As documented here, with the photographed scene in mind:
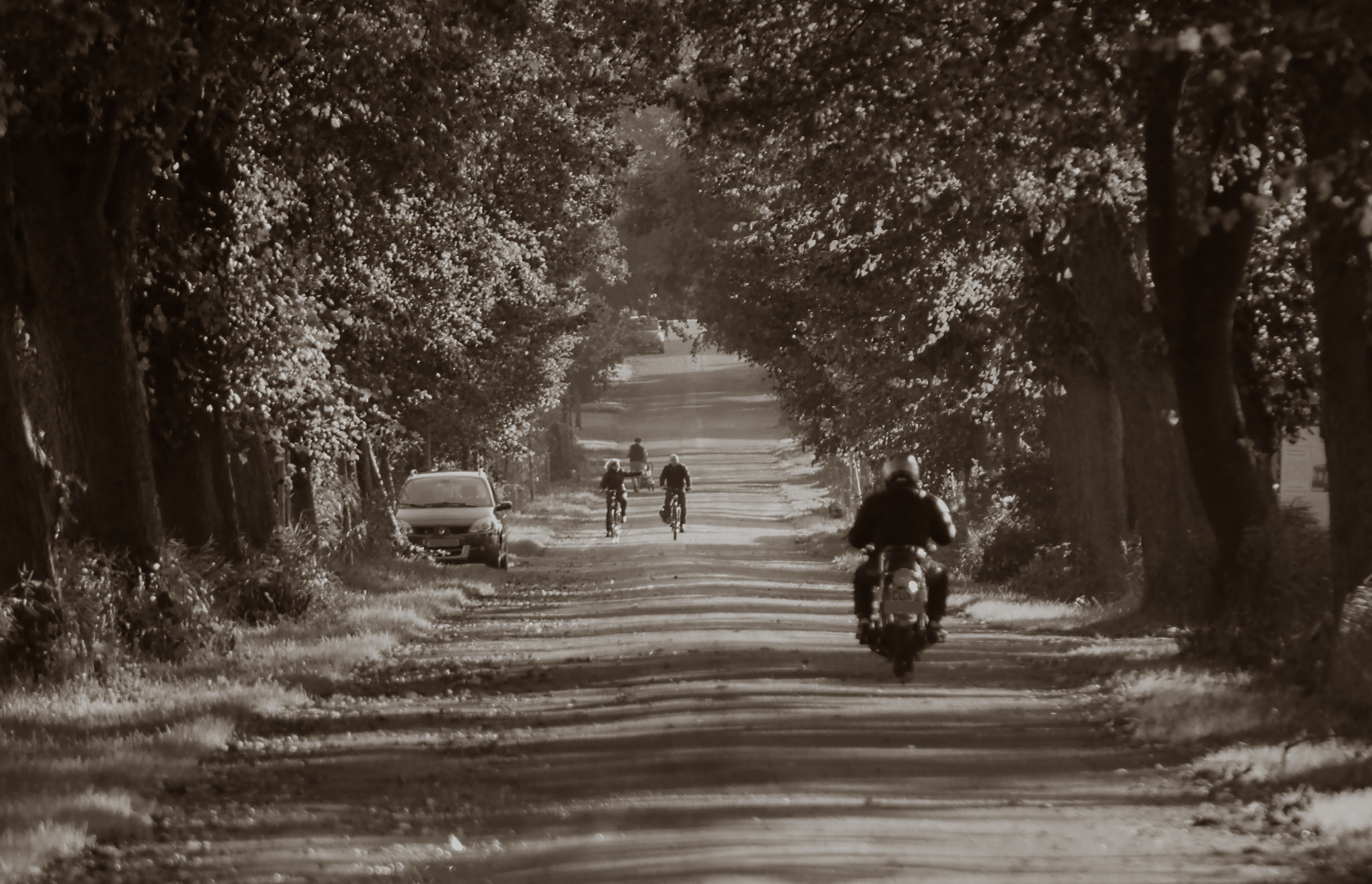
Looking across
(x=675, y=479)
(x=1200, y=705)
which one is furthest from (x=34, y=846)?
(x=675, y=479)

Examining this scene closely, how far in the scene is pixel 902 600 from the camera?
14656 millimetres

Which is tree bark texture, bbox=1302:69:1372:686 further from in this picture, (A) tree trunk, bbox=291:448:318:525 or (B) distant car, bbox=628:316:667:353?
(B) distant car, bbox=628:316:667:353

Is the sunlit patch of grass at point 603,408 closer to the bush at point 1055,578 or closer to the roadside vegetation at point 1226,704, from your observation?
the bush at point 1055,578

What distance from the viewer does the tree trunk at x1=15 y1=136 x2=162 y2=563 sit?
57.0 feet

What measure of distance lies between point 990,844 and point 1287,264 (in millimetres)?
13219

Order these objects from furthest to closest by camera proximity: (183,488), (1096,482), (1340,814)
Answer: (1096,482), (183,488), (1340,814)

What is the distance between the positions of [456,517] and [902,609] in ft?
68.0

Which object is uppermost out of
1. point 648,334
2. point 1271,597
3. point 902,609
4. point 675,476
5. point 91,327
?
point 648,334

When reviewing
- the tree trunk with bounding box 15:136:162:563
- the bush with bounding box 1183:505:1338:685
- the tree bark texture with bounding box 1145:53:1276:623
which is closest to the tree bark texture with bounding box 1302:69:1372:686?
the bush with bounding box 1183:505:1338:685

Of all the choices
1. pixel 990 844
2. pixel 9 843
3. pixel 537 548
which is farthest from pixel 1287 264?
pixel 537 548

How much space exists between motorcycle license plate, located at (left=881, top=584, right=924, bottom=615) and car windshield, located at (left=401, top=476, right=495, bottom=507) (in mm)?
21052

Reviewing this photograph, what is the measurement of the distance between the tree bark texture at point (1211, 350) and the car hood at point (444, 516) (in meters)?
18.8

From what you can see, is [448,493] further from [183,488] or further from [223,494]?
[183,488]

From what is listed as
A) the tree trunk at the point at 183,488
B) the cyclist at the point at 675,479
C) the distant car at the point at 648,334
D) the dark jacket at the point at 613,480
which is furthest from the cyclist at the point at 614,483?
the tree trunk at the point at 183,488
